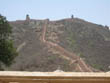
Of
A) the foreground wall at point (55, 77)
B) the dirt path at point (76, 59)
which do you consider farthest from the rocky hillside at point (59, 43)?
the foreground wall at point (55, 77)

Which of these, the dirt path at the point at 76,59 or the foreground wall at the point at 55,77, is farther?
the dirt path at the point at 76,59

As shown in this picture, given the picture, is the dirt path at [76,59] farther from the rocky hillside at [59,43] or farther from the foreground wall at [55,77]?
the foreground wall at [55,77]

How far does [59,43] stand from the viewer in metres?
61.2

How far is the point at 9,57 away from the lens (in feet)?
67.3

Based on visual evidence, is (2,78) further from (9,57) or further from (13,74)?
(9,57)

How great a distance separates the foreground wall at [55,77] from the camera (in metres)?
5.73

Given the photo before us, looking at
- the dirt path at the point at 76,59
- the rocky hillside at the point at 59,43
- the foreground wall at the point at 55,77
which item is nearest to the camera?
the foreground wall at the point at 55,77

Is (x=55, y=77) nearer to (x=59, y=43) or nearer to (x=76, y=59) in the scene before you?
(x=76, y=59)

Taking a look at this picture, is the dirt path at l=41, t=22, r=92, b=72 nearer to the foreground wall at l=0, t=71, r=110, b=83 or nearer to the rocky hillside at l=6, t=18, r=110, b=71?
the rocky hillside at l=6, t=18, r=110, b=71

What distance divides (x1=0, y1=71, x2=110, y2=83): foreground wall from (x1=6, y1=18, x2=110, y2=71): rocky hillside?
3594 cm

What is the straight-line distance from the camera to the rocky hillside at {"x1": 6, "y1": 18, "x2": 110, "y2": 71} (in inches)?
1884

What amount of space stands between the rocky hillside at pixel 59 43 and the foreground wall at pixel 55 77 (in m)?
35.9

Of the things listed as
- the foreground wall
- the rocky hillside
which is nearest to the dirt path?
the rocky hillside

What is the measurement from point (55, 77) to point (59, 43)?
5542 cm
